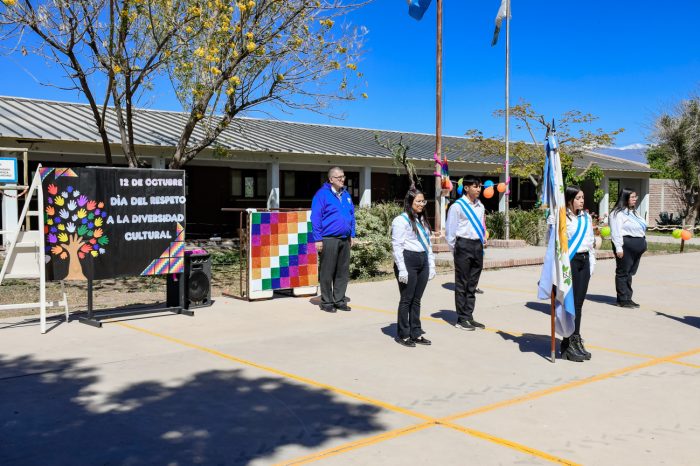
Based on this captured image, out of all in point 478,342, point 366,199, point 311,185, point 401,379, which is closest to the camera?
point 401,379

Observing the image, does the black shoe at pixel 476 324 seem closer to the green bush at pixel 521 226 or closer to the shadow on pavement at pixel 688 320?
the shadow on pavement at pixel 688 320

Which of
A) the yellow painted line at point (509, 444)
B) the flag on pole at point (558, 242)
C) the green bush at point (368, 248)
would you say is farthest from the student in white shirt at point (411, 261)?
the green bush at point (368, 248)

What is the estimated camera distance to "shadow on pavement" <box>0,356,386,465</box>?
4328 millimetres

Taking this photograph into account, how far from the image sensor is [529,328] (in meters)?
8.59

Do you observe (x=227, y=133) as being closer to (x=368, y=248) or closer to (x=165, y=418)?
(x=368, y=248)

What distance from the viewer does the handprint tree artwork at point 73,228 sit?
26.5 ft

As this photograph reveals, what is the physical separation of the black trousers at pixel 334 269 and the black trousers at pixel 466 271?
5.87ft

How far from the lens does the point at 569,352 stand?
270 inches

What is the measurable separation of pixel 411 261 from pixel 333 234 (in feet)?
7.79

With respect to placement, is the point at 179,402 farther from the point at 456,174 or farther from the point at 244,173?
the point at 456,174

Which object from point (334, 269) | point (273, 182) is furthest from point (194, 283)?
point (273, 182)

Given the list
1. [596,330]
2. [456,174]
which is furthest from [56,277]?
[456,174]

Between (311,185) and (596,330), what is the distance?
21.3m

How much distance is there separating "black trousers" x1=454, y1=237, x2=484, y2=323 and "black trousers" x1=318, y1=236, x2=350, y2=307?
5.87 ft
